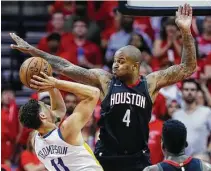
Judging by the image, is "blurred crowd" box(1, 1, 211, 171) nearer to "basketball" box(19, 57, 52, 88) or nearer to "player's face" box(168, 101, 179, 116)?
"player's face" box(168, 101, 179, 116)

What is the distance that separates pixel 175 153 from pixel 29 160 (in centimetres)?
432

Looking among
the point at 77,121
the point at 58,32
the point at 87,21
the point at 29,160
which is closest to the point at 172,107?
the point at 29,160

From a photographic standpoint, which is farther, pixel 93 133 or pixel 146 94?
pixel 93 133

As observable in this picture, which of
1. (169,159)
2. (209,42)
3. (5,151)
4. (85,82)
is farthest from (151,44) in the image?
(169,159)

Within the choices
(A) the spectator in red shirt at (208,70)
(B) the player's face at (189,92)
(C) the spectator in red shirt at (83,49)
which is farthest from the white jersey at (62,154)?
(C) the spectator in red shirt at (83,49)

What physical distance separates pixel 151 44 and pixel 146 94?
16.9ft

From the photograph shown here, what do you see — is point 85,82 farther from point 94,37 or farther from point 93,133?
point 94,37

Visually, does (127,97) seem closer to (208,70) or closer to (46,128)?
(46,128)

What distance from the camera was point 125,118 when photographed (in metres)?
7.79

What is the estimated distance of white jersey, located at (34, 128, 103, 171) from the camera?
7.25 m

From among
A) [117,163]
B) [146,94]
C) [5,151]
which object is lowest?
[5,151]

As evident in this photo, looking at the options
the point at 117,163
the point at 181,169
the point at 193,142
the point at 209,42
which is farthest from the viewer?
the point at 209,42

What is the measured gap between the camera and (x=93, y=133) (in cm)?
1106

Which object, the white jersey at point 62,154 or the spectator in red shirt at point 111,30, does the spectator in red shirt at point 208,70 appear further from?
the white jersey at point 62,154
